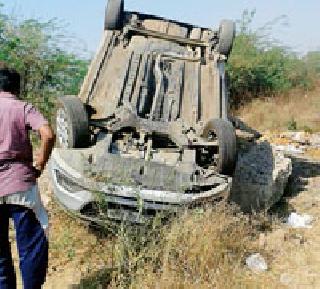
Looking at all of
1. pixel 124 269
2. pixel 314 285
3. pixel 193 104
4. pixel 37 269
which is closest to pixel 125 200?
pixel 124 269

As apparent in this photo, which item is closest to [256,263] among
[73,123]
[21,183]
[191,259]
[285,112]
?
[191,259]

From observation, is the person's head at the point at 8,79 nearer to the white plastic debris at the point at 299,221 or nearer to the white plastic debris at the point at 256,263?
the white plastic debris at the point at 256,263

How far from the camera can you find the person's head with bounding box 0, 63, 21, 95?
4059 millimetres

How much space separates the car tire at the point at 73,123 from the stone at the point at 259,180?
1846mm

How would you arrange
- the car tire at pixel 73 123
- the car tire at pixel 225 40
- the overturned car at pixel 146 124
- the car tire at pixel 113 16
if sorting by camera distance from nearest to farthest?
the overturned car at pixel 146 124
the car tire at pixel 73 123
the car tire at pixel 113 16
the car tire at pixel 225 40

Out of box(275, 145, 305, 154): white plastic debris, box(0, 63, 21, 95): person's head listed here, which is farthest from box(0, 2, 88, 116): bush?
box(0, 63, 21, 95): person's head

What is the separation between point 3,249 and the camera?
4223 mm

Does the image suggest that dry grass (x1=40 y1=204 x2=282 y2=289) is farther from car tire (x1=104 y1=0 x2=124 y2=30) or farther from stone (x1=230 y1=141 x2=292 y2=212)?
car tire (x1=104 y1=0 x2=124 y2=30)

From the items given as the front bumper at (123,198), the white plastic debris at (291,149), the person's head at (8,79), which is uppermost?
the person's head at (8,79)

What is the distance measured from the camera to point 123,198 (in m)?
5.16

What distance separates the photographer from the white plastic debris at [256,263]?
17.9 feet

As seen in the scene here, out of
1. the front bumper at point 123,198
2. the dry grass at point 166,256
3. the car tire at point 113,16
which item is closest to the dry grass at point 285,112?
the car tire at point 113,16

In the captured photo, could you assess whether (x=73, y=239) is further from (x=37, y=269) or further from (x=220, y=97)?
(x=220, y=97)

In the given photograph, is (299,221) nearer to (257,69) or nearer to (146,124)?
(146,124)
